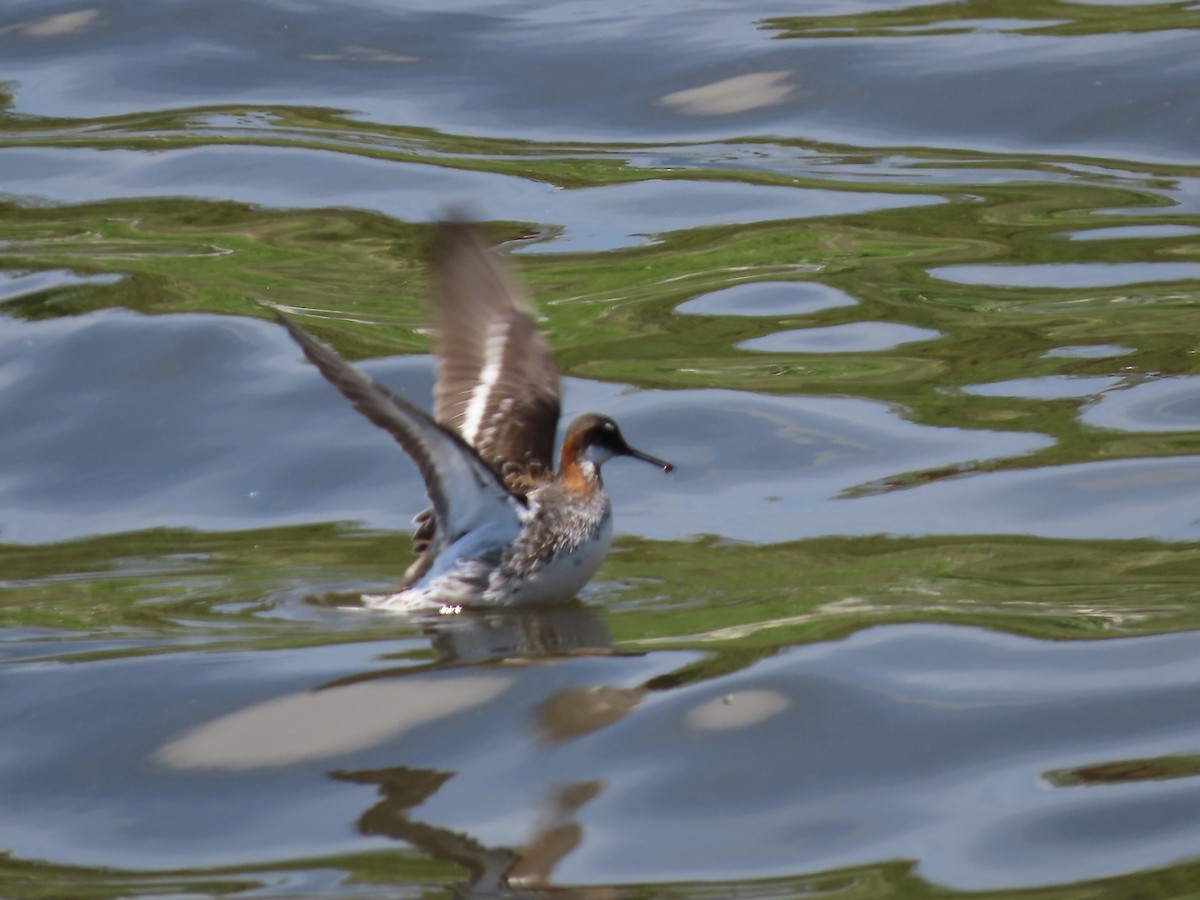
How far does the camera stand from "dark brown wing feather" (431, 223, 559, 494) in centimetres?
933

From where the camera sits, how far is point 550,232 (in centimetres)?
1365

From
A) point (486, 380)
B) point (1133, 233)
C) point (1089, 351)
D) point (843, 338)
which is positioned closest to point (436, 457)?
point (486, 380)

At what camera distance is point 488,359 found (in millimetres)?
9562

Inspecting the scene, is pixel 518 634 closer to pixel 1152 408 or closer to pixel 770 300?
pixel 1152 408

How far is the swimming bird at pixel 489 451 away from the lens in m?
7.85

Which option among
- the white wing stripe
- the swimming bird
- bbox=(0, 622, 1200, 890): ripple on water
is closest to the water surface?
bbox=(0, 622, 1200, 890): ripple on water

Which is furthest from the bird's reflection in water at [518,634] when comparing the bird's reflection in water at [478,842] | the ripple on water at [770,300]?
the ripple on water at [770,300]

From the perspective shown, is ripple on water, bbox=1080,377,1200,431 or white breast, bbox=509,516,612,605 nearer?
white breast, bbox=509,516,612,605

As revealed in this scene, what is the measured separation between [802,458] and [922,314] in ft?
7.14

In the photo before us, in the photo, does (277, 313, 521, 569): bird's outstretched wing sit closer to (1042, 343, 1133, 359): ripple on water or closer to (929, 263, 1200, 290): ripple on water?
(1042, 343, 1133, 359): ripple on water

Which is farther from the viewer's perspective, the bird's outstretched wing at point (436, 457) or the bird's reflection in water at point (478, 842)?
the bird's outstretched wing at point (436, 457)

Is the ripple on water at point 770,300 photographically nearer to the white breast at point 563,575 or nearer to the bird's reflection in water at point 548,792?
the white breast at point 563,575

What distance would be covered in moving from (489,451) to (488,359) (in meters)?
0.50

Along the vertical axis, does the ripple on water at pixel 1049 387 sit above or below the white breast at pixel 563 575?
above
